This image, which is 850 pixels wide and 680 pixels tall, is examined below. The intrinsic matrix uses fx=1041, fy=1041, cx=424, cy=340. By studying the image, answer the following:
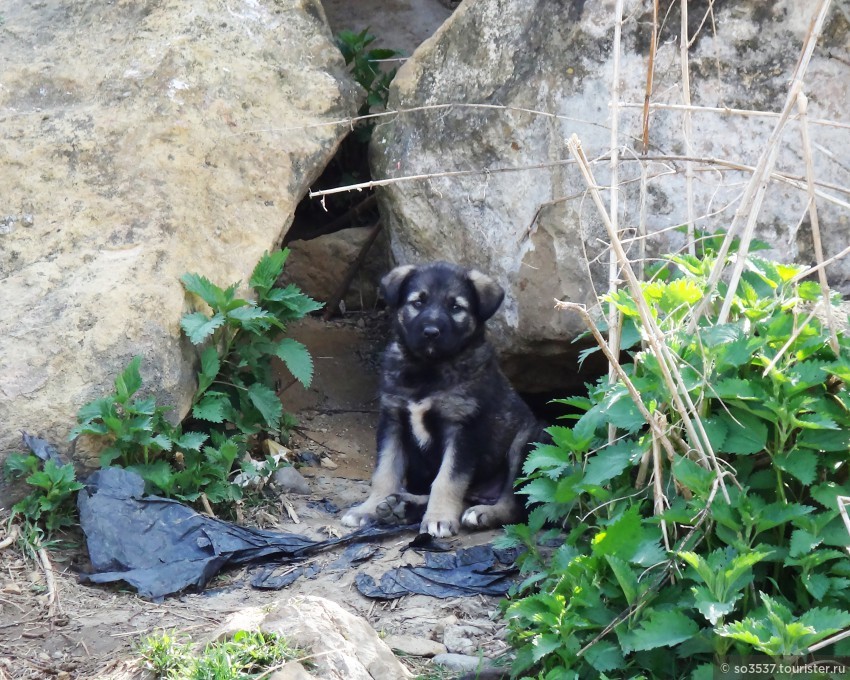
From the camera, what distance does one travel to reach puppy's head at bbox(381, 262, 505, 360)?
238 inches

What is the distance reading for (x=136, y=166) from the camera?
6027 mm

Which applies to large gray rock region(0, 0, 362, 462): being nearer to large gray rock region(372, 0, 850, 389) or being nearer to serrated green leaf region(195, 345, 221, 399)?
serrated green leaf region(195, 345, 221, 399)

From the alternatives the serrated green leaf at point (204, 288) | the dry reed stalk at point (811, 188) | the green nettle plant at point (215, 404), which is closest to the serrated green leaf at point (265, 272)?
the green nettle plant at point (215, 404)

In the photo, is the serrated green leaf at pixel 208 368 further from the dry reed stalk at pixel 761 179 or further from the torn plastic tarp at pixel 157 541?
the dry reed stalk at pixel 761 179

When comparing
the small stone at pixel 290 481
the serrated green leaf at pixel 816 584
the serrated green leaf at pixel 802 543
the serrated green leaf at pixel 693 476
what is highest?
the serrated green leaf at pixel 693 476

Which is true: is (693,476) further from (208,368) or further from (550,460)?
(208,368)

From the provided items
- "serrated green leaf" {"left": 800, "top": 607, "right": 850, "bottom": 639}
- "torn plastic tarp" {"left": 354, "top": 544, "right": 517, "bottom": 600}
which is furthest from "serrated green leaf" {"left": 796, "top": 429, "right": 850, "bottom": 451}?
"torn plastic tarp" {"left": 354, "top": 544, "right": 517, "bottom": 600}

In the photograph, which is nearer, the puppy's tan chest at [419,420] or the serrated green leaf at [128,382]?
the serrated green leaf at [128,382]

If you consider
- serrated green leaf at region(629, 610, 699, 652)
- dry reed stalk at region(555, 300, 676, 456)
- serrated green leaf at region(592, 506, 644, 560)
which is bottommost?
serrated green leaf at region(629, 610, 699, 652)

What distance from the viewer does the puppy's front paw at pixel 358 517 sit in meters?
5.69

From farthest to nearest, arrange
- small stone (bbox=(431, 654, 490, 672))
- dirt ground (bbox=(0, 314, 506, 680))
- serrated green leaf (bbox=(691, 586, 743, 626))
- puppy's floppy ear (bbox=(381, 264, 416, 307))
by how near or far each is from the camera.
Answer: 1. puppy's floppy ear (bbox=(381, 264, 416, 307))
2. dirt ground (bbox=(0, 314, 506, 680))
3. small stone (bbox=(431, 654, 490, 672))
4. serrated green leaf (bbox=(691, 586, 743, 626))

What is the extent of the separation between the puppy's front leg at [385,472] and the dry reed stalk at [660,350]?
251 centimetres

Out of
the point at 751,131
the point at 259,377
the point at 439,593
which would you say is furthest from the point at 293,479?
the point at 751,131

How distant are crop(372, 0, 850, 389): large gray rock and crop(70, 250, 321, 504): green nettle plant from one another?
3.82ft
